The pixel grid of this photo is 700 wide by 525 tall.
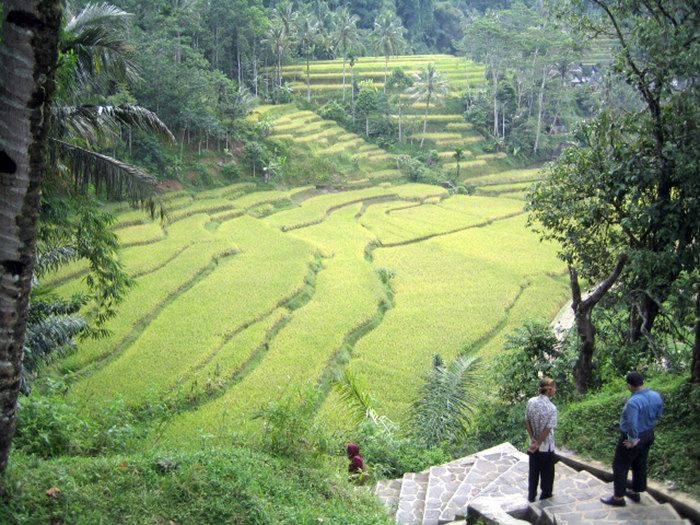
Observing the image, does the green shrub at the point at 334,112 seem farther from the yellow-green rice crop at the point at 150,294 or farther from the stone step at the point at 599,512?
the stone step at the point at 599,512

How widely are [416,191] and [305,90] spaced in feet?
51.7

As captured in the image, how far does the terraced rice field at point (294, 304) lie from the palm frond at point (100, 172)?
8.85 ft

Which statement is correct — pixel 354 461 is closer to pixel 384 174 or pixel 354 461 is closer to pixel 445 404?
pixel 445 404

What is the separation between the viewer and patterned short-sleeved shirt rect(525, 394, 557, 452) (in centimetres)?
482

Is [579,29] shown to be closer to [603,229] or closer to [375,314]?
[603,229]

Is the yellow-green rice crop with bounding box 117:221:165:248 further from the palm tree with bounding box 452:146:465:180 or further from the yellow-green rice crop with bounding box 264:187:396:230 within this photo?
the palm tree with bounding box 452:146:465:180

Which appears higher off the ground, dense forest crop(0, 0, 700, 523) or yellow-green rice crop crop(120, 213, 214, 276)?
dense forest crop(0, 0, 700, 523)

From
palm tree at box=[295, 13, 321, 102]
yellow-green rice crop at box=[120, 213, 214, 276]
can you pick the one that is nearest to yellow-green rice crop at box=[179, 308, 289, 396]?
yellow-green rice crop at box=[120, 213, 214, 276]

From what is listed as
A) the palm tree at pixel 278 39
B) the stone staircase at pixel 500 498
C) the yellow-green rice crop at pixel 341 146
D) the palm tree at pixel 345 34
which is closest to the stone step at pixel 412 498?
the stone staircase at pixel 500 498

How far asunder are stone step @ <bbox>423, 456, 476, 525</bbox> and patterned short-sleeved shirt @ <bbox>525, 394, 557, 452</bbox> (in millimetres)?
1312

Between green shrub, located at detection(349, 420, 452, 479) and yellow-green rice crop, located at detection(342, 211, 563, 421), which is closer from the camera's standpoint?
green shrub, located at detection(349, 420, 452, 479)

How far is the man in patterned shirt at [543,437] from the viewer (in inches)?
190

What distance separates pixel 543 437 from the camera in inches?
191

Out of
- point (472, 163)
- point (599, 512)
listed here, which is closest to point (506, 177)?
point (472, 163)
